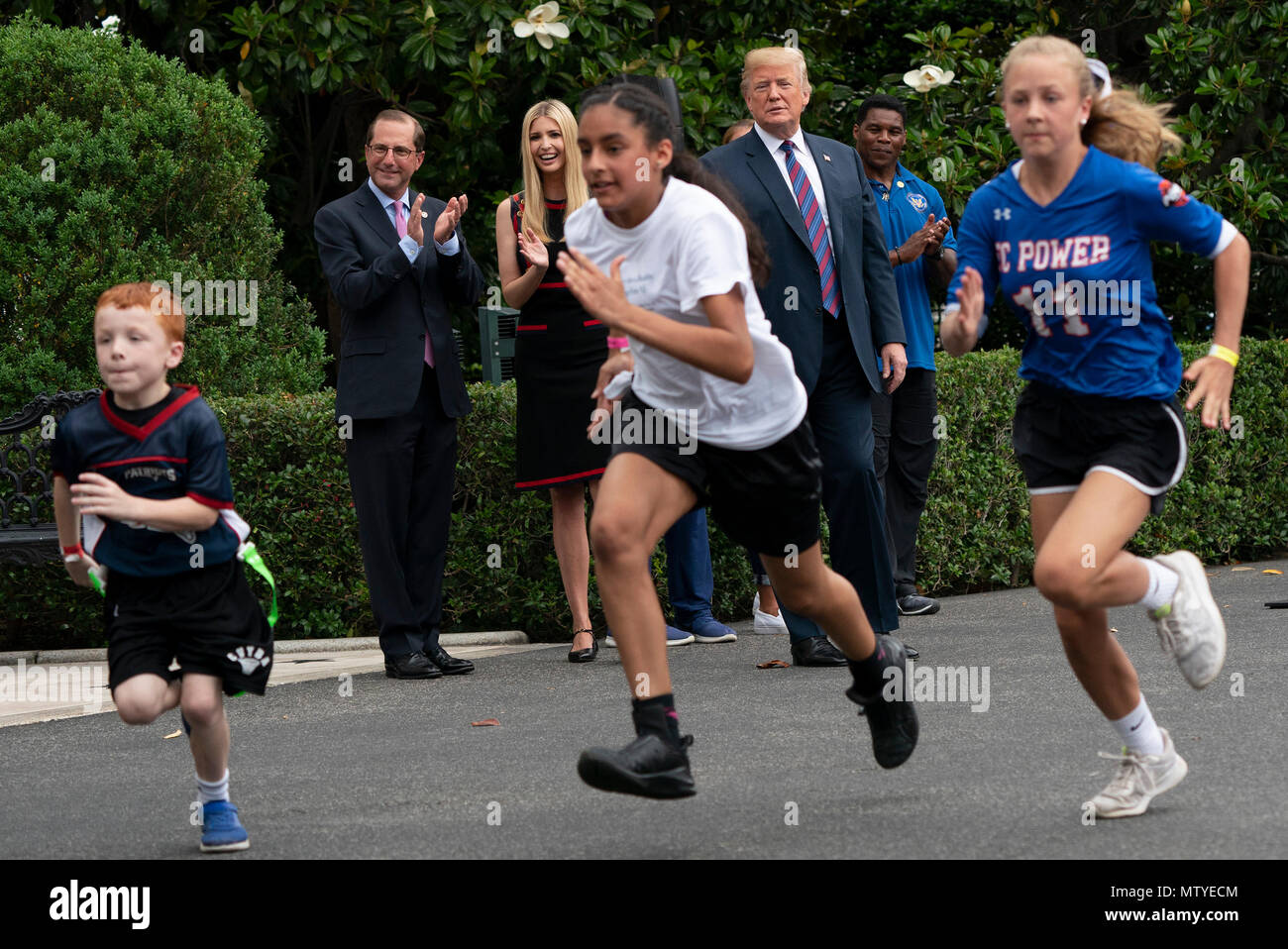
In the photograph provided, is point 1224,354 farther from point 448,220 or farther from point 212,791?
point 448,220

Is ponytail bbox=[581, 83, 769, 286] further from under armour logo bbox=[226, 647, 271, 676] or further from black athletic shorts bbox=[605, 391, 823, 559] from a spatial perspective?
under armour logo bbox=[226, 647, 271, 676]

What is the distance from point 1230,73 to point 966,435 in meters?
3.72

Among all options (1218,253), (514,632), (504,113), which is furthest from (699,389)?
(504,113)

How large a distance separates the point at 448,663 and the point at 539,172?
2.12 m

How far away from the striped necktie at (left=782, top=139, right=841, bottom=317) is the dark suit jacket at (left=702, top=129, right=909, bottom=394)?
0.03 m

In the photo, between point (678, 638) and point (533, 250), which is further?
point (678, 638)

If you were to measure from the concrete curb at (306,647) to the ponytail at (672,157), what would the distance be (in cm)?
411

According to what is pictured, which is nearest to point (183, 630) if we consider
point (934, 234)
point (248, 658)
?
point (248, 658)

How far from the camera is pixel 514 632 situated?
877 centimetres

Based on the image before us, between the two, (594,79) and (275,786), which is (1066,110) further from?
(594,79)

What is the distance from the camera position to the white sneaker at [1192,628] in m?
4.56

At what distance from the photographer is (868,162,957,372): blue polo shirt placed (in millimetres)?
8727

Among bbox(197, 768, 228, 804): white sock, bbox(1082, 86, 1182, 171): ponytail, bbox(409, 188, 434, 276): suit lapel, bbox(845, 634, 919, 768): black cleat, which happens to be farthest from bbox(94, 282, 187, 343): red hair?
bbox(409, 188, 434, 276): suit lapel

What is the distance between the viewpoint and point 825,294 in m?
7.15
